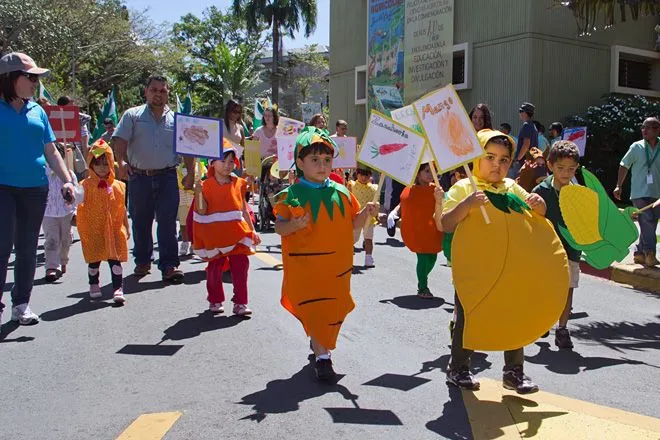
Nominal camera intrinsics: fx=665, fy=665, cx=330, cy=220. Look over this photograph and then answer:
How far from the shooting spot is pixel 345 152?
932cm

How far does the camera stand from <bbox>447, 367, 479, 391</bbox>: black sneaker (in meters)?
3.98

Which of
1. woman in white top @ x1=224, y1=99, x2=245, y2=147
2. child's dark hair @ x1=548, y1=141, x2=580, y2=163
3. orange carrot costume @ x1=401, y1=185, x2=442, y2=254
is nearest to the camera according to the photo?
child's dark hair @ x1=548, y1=141, x2=580, y2=163

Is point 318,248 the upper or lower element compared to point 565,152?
lower

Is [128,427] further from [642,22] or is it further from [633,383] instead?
[642,22]

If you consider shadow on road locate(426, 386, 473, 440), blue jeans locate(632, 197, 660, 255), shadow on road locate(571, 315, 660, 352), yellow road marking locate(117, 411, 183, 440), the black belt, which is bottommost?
shadow on road locate(571, 315, 660, 352)

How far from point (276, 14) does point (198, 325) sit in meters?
35.2

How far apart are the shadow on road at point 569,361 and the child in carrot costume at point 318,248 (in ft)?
5.18

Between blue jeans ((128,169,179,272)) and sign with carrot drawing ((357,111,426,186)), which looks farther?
blue jeans ((128,169,179,272))

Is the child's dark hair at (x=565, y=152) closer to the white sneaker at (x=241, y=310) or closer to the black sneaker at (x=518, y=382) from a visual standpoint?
the black sneaker at (x=518, y=382)

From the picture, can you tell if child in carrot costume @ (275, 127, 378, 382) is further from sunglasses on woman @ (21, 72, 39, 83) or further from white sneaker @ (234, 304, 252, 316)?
sunglasses on woman @ (21, 72, 39, 83)

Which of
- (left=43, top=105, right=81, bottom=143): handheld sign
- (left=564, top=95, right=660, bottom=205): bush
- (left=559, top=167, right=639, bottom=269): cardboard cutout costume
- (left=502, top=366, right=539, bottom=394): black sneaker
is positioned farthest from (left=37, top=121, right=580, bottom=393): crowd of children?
(left=564, top=95, right=660, bottom=205): bush

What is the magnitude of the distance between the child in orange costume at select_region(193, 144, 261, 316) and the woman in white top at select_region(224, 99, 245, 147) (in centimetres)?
258

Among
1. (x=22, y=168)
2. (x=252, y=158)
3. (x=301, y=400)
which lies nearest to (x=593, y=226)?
(x=301, y=400)

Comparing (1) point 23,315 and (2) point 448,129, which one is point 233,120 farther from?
(2) point 448,129
